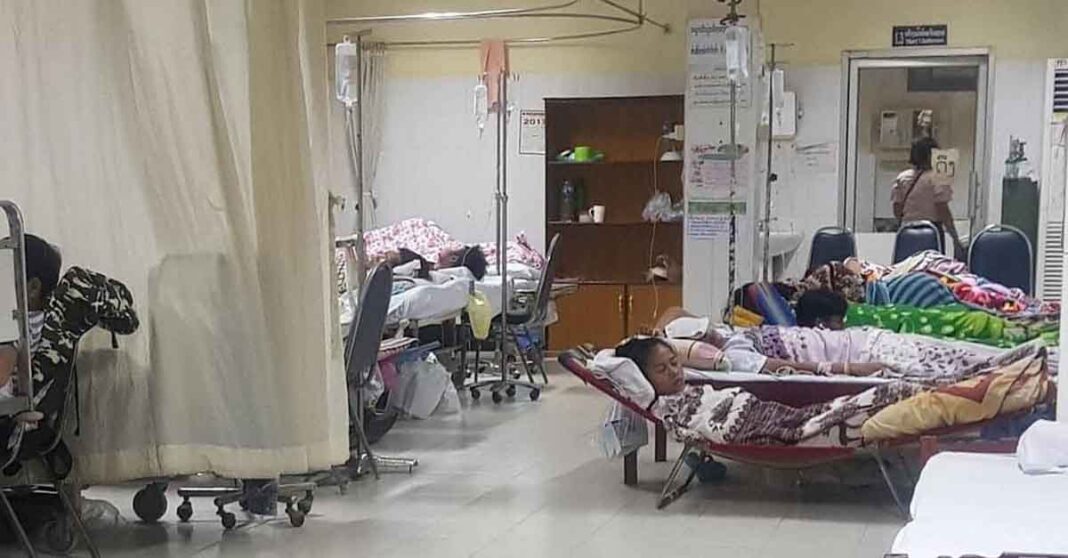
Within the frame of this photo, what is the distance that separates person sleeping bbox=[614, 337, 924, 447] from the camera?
188 inches

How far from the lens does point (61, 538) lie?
4480mm

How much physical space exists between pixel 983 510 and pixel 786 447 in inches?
68.3

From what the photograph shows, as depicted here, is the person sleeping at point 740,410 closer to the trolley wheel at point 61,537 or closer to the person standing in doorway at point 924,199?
the trolley wheel at point 61,537

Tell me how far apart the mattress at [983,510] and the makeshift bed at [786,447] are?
0.86m

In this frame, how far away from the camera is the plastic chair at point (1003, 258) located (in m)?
7.75

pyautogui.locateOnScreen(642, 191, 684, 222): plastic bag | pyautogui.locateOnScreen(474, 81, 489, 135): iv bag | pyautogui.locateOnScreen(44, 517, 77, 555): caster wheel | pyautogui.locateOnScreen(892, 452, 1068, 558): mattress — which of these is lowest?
pyautogui.locateOnScreen(44, 517, 77, 555): caster wheel

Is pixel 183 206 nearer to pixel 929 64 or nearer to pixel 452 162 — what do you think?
pixel 452 162

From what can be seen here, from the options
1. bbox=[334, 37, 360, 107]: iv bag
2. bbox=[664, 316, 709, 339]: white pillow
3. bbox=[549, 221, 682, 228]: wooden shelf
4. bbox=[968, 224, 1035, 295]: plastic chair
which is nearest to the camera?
bbox=[664, 316, 709, 339]: white pillow

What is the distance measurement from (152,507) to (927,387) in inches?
123

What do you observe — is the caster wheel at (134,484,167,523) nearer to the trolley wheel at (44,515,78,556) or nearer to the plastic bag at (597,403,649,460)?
the trolley wheel at (44,515,78,556)

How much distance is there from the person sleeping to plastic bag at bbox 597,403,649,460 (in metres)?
0.28

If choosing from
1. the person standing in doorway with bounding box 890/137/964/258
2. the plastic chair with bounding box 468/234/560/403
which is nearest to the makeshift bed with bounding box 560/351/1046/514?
the plastic chair with bounding box 468/234/560/403

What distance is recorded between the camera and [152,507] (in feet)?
16.0

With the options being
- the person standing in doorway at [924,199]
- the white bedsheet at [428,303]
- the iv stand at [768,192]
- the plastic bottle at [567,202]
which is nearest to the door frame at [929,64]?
the person standing in doorway at [924,199]
